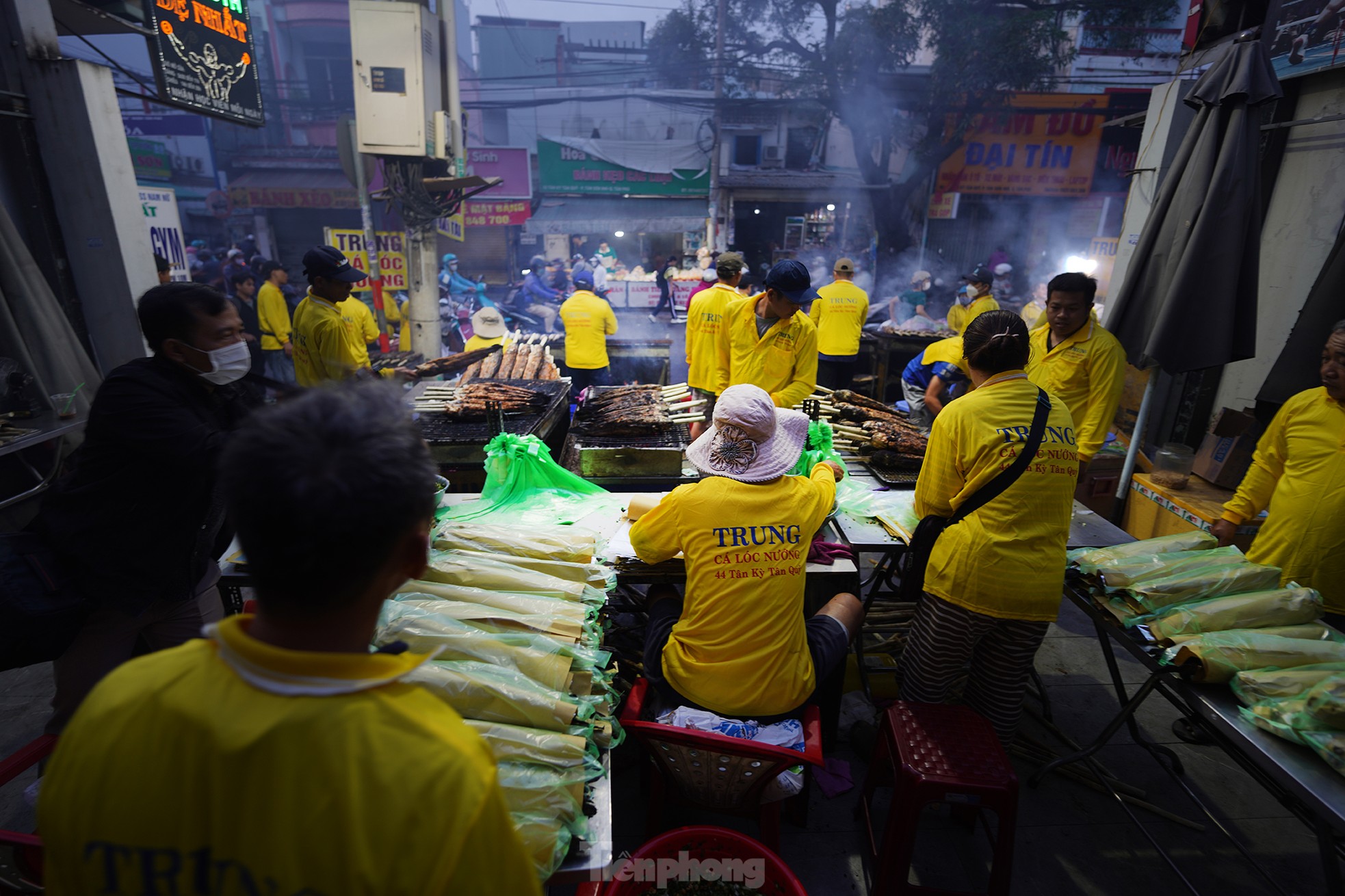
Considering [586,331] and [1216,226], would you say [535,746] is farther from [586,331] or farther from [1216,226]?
[586,331]

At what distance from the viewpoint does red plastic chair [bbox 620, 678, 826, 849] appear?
230 centimetres

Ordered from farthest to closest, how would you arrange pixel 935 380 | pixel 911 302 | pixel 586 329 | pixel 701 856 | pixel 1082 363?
1. pixel 911 302
2. pixel 586 329
3. pixel 935 380
4. pixel 1082 363
5. pixel 701 856

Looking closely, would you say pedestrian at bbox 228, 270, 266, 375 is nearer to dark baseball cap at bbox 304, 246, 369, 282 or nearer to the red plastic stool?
dark baseball cap at bbox 304, 246, 369, 282

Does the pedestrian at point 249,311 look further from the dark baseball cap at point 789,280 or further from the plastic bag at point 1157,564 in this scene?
the plastic bag at point 1157,564

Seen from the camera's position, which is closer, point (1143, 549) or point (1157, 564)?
point (1157, 564)

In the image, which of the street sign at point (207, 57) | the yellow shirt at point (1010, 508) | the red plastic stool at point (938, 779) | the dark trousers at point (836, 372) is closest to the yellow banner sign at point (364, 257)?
the street sign at point (207, 57)

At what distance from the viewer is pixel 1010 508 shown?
2820 millimetres

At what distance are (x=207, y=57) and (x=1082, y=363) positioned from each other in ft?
27.5

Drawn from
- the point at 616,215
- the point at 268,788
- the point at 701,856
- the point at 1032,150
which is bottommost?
the point at 701,856

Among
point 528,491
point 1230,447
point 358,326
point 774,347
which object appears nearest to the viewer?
point 528,491

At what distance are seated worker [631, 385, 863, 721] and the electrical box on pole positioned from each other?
8760 mm

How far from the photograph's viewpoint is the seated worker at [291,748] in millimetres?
888

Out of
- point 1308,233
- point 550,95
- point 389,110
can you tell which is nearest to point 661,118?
point 550,95

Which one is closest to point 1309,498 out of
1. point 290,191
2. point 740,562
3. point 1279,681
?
point 1279,681
